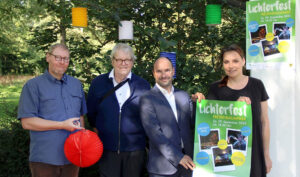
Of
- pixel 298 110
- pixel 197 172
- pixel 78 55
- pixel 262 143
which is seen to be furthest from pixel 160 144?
pixel 78 55

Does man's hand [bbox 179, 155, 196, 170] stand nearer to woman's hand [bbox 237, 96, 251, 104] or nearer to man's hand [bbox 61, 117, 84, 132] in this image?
woman's hand [bbox 237, 96, 251, 104]

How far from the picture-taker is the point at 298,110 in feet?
10.4

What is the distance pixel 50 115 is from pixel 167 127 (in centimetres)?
98

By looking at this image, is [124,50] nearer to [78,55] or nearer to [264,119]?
[264,119]

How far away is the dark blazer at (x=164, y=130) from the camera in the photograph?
8.27ft

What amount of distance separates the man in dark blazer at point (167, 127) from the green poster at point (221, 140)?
0.10m

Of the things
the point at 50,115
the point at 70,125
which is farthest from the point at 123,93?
the point at 50,115

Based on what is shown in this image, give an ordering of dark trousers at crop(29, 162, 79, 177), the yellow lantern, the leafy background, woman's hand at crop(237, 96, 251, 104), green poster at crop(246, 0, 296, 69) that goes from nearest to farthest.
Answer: woman's hand at crop(237, 96, 251, 104)
dark trousers at crop(29, 162, 79, 177)
green poster at crop(246, 0, 296, 69)
the yellow lantern
the leafy background

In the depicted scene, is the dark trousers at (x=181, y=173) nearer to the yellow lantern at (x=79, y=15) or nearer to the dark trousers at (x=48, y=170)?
the dark trousers at (x=48, y=170)

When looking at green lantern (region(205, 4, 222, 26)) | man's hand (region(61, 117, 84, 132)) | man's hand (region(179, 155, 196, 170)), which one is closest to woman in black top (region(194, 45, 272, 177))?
man's hand (region(179, 155, 196, 170))

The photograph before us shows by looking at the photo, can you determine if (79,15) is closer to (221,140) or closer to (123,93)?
(123,93)

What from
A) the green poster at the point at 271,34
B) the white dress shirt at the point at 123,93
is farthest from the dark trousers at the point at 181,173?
the green poster at the point at 271,34

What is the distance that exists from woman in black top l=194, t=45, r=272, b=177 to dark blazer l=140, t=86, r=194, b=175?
Answer: 10.5 inches

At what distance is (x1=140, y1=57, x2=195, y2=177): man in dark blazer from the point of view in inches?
99.6
